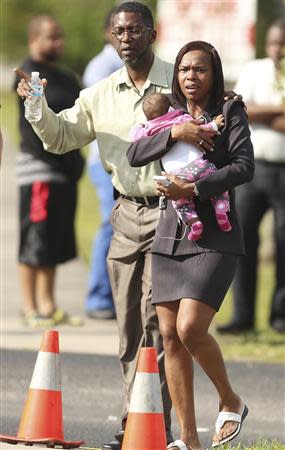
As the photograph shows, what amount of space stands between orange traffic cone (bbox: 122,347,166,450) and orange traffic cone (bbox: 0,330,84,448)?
1.64 feet

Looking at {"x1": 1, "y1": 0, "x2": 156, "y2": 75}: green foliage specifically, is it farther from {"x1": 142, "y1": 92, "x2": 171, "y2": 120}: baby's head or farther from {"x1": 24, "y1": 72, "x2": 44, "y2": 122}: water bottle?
{"x1": 142, "y1": 92, "x2": 171, "y2": 120}: baby's head

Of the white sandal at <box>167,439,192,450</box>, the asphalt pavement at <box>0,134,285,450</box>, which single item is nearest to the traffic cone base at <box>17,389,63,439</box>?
the asphalt pavement at <box>0,134,285,450</box>

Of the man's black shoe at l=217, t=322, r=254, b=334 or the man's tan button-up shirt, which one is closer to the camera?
the man's tan button-up shirt

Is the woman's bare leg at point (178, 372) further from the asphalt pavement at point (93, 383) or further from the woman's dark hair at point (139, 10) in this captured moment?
the woman's dark hair at point (139, 10)

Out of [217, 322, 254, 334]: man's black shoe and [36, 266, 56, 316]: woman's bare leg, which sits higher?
[36, 266, 56, 316]: woman's bare leg

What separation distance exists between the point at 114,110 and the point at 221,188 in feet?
2.74

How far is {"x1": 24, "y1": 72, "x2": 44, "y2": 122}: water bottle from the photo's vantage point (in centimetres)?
736

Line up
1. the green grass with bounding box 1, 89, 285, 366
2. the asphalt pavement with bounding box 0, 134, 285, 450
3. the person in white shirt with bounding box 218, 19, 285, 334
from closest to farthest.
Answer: the asphalt pavement with bounding box 0, 134, 285, 450, the green grass with bounding box 1, 89, 285, 366, the person in white shirt with bounding box 218, 19, 285, 334

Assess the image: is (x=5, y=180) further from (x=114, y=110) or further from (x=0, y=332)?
(x=114, y=110)

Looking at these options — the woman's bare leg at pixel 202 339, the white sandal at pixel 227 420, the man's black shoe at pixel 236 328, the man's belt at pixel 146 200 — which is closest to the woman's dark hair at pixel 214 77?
the man's belt at pixel 146 200

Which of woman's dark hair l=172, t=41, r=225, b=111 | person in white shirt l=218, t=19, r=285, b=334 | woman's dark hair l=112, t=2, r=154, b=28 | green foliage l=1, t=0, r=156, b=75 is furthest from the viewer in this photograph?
green foliage l=1, t=0, r=156, b=75

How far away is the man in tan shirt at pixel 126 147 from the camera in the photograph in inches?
294

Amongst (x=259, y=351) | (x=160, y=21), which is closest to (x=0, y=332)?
(x=259, y=351)

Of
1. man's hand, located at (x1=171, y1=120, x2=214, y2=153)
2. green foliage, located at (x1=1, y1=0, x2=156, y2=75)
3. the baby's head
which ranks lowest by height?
green foliage, located at (x1=1, y1=0, x2=156, y2=75)
